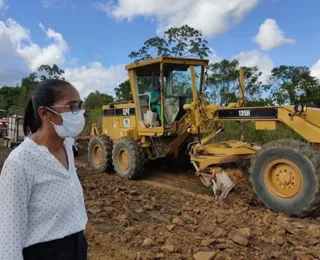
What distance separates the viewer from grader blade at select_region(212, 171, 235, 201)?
238 inches

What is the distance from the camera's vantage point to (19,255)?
1.56 m

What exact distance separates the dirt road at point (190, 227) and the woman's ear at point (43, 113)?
2238 millimetres

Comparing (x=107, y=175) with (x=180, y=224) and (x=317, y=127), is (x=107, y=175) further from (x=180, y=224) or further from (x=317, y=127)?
(x=317, y=127)

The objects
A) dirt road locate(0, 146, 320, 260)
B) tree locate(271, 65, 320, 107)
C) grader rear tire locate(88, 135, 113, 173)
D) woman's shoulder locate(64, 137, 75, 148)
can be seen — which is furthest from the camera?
tree locate(271, 65, 320, 107)

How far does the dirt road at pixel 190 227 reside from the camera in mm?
3822

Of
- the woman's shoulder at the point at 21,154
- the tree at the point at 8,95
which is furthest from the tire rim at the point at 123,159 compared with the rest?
the tree at the point at 8,95

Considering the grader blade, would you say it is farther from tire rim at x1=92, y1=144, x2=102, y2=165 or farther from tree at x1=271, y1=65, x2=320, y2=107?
tree at x1=271, y1=65, x2=320, y2=107

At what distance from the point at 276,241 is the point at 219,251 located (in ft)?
2.55

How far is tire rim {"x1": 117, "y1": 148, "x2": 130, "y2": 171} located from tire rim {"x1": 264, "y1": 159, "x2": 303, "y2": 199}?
12.2 ft

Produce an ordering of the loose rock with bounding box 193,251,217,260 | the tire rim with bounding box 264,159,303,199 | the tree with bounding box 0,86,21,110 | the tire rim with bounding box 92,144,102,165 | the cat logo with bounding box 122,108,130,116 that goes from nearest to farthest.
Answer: the loose rock with bounding box 193,251,217,260 → the tire rim with bounding box 264,159,303,199 → the cat logo with bounding box 122,108,130,116 → the tire rim with bounding box 92,144,102,165 → the tree with bounding box 0,86,21,110

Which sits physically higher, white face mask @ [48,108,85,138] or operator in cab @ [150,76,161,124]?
operator in cab @ [150,76,161,124]

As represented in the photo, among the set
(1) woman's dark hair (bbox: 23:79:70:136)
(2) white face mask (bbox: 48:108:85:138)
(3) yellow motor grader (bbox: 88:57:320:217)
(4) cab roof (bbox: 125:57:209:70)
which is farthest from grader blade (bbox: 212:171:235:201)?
(1) woman's dark hair (bbox: 23:79:70:136)

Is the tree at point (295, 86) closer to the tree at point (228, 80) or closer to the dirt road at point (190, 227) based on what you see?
the tree at point (228, 80)

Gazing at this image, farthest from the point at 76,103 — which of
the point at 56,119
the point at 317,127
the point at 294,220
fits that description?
the point at 317,127
